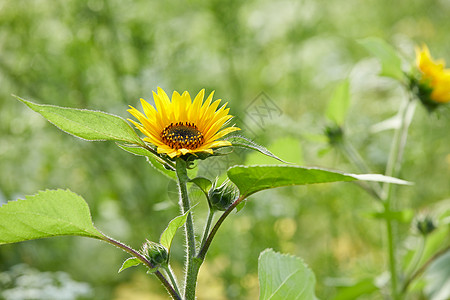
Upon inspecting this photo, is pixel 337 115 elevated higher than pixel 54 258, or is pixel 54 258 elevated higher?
pixel 54 258

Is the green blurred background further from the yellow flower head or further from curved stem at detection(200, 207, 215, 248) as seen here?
curved stem at detection(200, 207, 215, 248)

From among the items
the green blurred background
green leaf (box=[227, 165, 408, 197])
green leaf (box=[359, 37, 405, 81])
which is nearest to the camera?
green leaf (box=[227, 165, 408, 197])

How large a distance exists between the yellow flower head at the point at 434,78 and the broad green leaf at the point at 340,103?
0.29ft

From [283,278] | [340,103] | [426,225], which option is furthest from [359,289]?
[283,278]

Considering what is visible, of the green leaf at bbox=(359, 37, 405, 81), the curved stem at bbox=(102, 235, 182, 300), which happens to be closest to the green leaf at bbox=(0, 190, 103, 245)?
the curved stem at bbox=(102, 235, 182, 300)

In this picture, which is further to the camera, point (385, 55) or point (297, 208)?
point (297, 208)

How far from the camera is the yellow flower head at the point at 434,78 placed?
56 centimetres

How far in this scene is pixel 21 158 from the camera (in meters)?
1.04

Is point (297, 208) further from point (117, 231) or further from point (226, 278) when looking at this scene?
point (117, 231)

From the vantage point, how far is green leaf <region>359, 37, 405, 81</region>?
1.58ft

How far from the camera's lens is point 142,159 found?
1062mm

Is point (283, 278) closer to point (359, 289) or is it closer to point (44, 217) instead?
point (44, 217)

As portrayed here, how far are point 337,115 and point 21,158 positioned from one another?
0.73 meters

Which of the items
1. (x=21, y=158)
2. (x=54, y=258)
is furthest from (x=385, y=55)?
(x=54, y=258)
